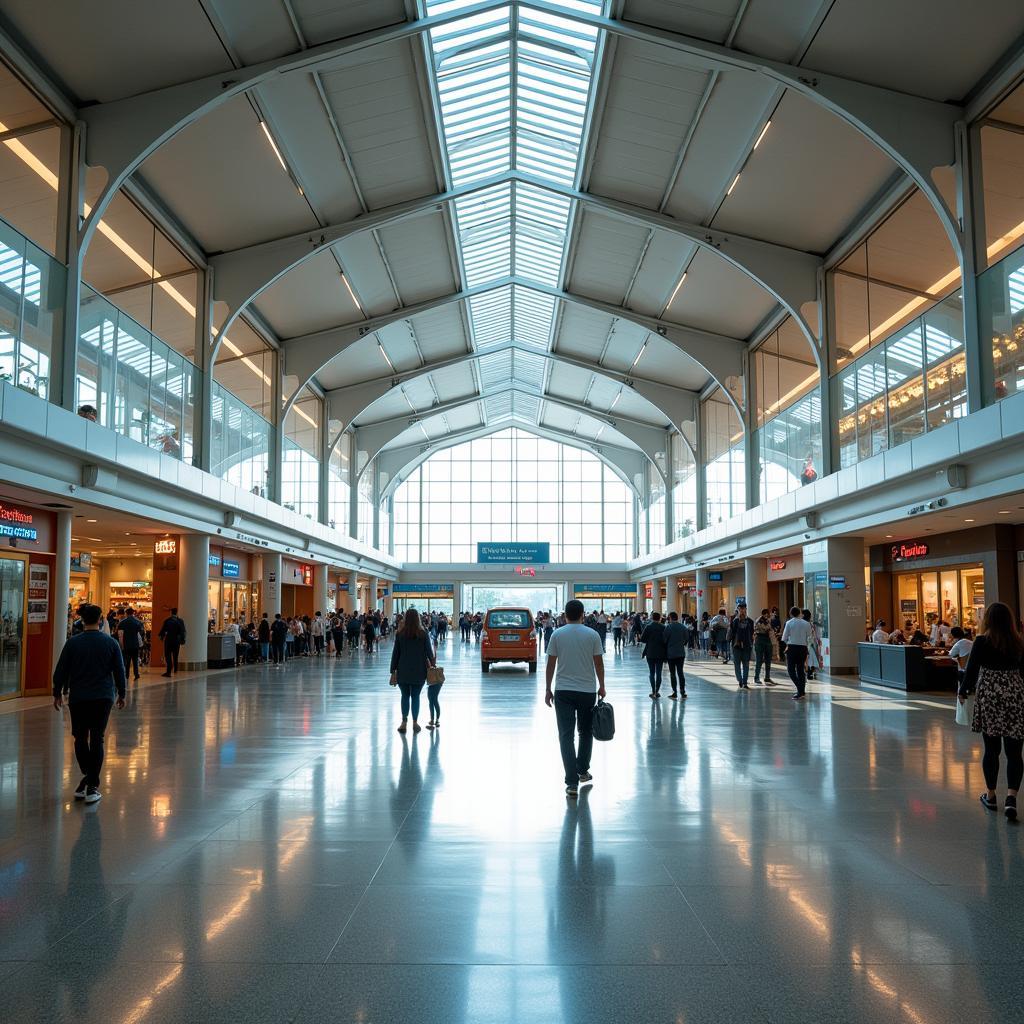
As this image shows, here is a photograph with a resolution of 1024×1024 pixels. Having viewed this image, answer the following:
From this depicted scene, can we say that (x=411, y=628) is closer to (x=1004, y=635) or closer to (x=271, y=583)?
(x=1004, y=635)

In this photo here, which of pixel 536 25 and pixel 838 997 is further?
pixel 536 25

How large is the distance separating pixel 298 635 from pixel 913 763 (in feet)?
82.5

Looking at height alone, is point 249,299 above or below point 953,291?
above

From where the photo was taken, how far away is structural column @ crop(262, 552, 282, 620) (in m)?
31.0

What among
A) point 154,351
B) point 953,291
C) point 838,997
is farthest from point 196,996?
point 154,351

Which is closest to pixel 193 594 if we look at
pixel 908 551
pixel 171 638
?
pixel 171 638

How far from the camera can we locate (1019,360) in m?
14.1

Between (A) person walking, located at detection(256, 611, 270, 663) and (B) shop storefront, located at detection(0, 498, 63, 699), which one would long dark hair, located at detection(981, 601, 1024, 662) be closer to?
(B) shop storefront, located at detection(0, 498, 63, 699)

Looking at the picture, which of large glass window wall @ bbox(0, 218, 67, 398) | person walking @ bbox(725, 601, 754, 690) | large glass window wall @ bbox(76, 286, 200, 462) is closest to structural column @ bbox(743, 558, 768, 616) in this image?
person walking @ bbox(725, 601, 754, 690)

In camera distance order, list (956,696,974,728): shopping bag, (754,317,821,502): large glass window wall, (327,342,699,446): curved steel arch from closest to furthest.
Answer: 1. (956,696,974,728): shopping bag
2. (754,317,821,502): large glass window wall
3. (327,342,699,446): curved steel arch

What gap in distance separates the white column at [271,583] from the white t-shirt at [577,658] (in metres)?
24.1

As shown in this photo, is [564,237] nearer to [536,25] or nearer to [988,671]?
[536,25]

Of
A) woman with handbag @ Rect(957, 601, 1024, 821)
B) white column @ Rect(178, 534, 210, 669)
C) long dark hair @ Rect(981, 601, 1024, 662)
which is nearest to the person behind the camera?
woman with handbag @ Rect(957, 601, 1024, 821)

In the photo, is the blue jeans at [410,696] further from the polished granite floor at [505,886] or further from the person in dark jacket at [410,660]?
the polished granite floor at [505,886]
